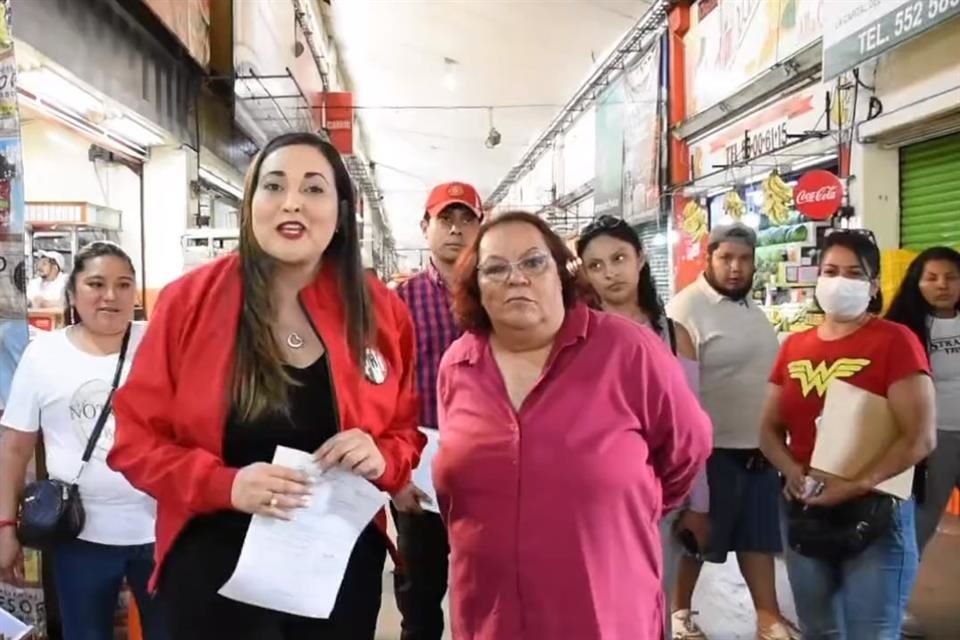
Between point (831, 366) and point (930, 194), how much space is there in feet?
10.7

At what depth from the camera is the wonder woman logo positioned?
95.2 inches

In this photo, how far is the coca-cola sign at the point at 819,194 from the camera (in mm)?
5379

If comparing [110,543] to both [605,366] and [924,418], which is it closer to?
[605,366]

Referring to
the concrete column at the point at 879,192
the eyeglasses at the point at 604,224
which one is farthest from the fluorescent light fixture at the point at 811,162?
the eyeglasses at the point at 604,224

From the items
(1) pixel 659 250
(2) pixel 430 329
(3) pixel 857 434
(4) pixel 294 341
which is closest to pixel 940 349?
(3) pixel 857 434

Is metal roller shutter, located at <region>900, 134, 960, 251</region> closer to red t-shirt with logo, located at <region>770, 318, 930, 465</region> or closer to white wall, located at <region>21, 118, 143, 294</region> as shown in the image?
red t-shirt with logo, located at <region>770, 318, 930, 465</region>

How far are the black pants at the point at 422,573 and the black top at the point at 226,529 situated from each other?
1.15m

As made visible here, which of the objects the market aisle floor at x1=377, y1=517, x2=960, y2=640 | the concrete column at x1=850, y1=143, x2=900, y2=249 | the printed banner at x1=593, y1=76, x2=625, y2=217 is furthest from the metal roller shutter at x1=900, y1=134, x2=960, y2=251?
the printed banner at x1=593, y1=76, x2=625, y2=217

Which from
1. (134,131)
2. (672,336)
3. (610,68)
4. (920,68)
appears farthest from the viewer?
(610,68)

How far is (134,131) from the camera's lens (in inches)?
222

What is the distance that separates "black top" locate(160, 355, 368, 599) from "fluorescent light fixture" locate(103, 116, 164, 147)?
421 cm

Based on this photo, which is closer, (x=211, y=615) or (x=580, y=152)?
(x=211, y=615)

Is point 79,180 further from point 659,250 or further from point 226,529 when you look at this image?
point 659,250

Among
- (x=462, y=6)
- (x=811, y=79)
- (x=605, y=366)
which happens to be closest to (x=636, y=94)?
(x=462, y=6)
